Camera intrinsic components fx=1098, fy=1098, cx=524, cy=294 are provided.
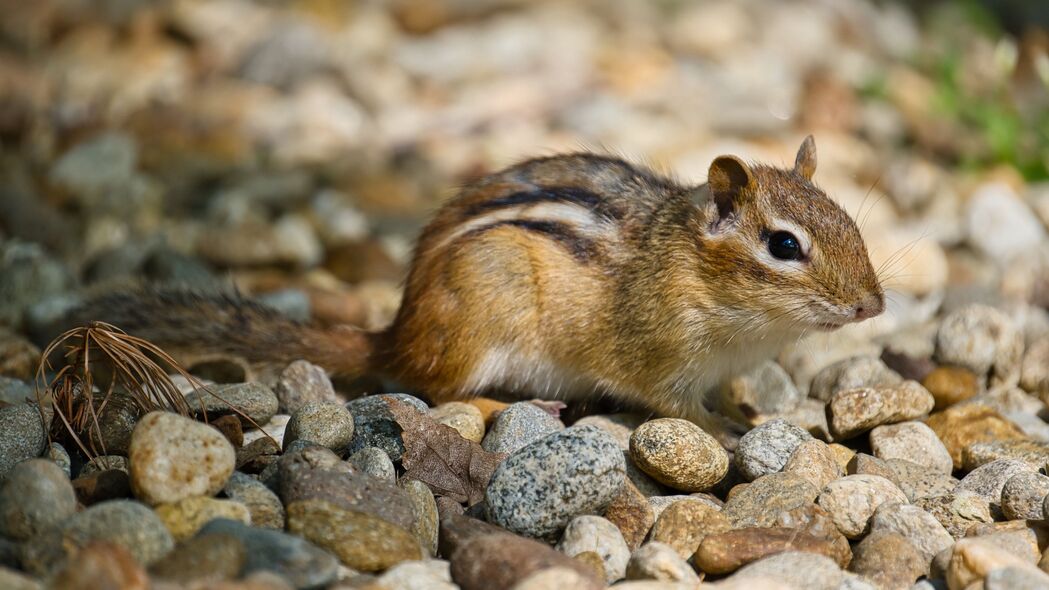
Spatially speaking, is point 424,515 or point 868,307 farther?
point 868,307

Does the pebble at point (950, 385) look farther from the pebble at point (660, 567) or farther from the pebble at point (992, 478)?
the pebble at point (660, 567)

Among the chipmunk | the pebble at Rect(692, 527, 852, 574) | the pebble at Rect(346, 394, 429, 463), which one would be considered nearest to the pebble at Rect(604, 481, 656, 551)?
the pebble at Rect(692, 527, 852, 574)

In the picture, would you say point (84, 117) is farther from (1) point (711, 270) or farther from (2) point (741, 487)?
(2) point (741, 487)

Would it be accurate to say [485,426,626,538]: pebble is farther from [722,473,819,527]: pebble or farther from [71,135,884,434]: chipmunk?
[71,135,884,434]: chipmunk

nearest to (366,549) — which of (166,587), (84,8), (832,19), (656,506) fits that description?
(166,587)

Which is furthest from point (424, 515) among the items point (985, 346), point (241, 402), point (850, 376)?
point (985, 346)

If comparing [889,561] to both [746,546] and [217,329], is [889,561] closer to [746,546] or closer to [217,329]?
[746,546]
